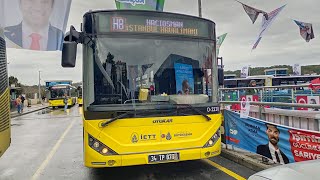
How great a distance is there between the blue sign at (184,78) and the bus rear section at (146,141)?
20.1 inches

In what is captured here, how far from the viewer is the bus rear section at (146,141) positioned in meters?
5.41

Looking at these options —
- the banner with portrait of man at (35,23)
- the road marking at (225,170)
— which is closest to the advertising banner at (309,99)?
the road marking at (225,170)

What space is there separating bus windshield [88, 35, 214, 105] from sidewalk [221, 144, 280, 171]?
1.62 metres

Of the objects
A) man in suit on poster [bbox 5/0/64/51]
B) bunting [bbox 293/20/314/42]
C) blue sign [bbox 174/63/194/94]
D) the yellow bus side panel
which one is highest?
bunting [bbox 293/20/314/42]

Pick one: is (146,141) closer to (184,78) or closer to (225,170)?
(184,78)

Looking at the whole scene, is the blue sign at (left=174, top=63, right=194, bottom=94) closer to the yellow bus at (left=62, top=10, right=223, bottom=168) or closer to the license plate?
the yellow bus at (left=62, top=10, right=223, bottom=168)

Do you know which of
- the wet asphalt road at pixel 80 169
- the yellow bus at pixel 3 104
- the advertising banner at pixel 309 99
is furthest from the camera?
the advertising banner at pixel 309 99

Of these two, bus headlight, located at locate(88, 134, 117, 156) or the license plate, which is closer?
bus headlight, located at locate(88, 134, 117, 156)

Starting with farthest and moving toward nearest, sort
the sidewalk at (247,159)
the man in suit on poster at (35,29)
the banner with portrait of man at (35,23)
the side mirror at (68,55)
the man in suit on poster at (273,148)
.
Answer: the man in suit on poster at (35,29) → the banner with portrait of man at (35,23) → the sidewalk at (247,159) → the man in suit on poster at (273,148) → the side mirror at (68,55)

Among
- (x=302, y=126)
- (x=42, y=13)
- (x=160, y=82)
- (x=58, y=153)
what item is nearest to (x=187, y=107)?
(x=160, y=82)

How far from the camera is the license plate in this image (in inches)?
218

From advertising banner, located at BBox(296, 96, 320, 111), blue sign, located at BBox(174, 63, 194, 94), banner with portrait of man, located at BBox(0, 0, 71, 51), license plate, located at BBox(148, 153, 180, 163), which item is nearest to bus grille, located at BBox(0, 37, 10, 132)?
license plate, located at BBox(148, 153, 180, 163)

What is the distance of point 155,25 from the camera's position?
5.86 m

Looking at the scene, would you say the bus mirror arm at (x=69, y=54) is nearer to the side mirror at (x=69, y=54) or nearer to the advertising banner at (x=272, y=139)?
the side mirror at (x=69, y=54)
